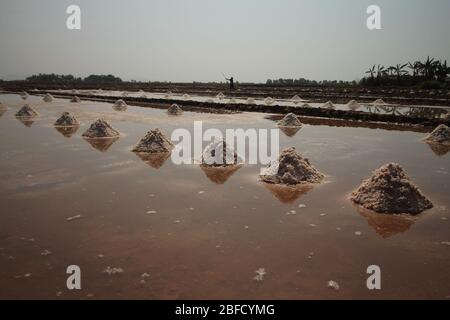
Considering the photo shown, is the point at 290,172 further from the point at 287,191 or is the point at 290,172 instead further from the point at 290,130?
the point at 290,130

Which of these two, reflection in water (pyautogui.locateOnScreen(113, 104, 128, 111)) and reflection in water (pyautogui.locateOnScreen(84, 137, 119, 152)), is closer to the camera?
reflection in water (pyautogui.locateOnScreen(84, 137, 119, 152))

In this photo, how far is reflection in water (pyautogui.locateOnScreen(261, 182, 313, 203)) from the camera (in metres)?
5.02

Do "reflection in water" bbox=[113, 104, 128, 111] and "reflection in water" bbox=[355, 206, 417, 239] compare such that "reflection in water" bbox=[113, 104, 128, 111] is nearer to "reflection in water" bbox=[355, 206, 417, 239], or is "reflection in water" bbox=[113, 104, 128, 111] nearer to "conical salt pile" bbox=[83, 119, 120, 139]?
"conical salt pile" bbox=[83, 119, 120, 139]

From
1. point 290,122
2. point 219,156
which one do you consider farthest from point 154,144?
point 290,122

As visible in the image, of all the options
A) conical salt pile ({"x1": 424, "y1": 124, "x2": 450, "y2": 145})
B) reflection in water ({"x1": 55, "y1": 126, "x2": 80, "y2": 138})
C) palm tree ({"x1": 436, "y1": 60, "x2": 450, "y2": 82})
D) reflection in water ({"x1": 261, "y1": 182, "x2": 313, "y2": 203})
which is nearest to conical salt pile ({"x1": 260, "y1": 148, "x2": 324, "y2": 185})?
reflection in water ({"x1": 261, "y1": 182, "x2": 313, "y2": 203})

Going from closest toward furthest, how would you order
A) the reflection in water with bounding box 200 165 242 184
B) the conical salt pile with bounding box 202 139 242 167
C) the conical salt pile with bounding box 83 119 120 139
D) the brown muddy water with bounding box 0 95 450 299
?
the brown muddy water with bounding box 0 95 450 299, the reflection in water with bounding box 200 165 242 184, the conical salt pile with bounding box 202 139 242 167, the conical salt pile with bounding box 83 119 120 139

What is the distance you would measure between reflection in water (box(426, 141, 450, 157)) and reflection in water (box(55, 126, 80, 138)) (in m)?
8.72

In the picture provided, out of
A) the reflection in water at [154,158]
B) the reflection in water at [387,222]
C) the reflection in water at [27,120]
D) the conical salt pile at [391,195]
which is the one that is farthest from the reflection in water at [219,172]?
the reflection in water at [27,120]

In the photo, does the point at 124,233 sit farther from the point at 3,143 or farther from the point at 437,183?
the point at 3,143

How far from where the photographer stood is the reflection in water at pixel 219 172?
594 centimetres

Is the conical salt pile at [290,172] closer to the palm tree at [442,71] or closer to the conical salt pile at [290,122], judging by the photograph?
the conical salt pile at [290,122]

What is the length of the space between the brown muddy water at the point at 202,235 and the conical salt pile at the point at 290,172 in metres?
0.26
